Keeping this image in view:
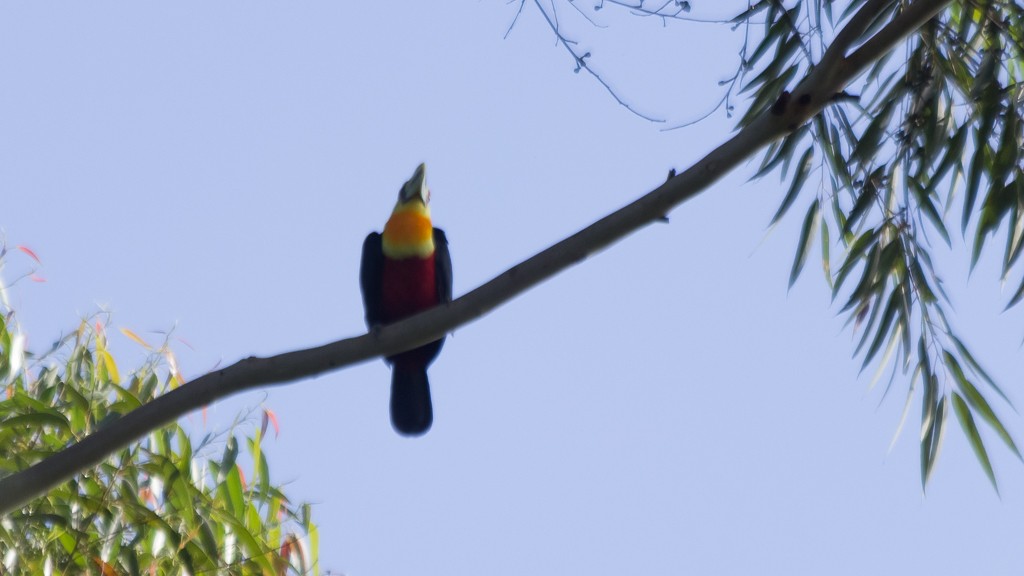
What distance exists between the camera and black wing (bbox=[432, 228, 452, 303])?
159 inches

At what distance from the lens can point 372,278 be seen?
4.13m

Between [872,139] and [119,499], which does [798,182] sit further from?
[119,499]

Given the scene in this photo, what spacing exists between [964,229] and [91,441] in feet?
7.43

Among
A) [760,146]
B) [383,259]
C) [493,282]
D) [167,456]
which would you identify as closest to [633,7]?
[760,146]

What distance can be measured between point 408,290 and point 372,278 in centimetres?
20

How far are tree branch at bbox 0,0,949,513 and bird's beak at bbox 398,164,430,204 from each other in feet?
6.46

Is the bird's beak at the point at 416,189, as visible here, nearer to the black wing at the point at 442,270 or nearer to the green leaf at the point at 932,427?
the black wing at the point at 442,270

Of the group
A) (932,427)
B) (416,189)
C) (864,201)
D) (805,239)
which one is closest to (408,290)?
(416,189)

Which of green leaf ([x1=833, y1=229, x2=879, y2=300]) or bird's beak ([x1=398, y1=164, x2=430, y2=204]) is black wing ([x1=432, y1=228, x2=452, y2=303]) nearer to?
bird's beak ([x1=398, y1=164, x2=430, y2=204])

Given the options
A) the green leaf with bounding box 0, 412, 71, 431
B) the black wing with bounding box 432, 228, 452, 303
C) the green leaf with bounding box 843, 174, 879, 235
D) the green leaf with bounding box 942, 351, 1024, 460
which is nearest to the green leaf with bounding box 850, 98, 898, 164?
the green leaf with bounding box 843, 174, 879, 235

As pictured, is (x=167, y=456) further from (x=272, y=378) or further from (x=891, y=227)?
(x=891, y=227)

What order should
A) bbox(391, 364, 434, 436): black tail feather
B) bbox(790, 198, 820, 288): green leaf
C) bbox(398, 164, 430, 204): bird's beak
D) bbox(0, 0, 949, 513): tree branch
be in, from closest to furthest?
bbox(0, 0, 949, 513): tree branch
bbox(790, 198, 820, 288): green leaf
bbox(391, 364, 434, 436): black tail feather
bbox(398, 164, 430, 204): bird's beak

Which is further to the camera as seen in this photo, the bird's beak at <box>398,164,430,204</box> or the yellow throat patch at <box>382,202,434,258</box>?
the bird's beak at <box>398,164,430,204</box>

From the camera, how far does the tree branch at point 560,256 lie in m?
2.31
